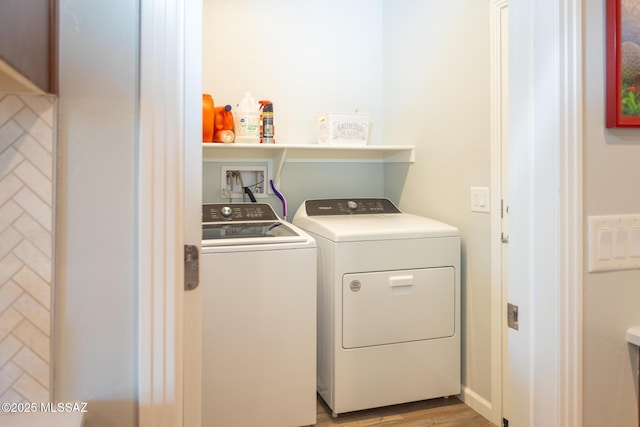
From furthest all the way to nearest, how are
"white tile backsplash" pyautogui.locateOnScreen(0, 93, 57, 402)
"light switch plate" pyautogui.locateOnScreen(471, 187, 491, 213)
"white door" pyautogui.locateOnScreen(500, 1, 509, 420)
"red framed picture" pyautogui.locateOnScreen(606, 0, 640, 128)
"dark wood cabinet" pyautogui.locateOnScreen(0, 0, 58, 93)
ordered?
"light switch plate" pyautogui.locateOnScreen(471, 187, 491, 213), "white door" pyautogui.locateOnScreen(500, 1, 509, 420), "red framed picture" pyautogui.locateOnScreen(606, 0, 640, 128), "white tile backsplash" pyautogui.locateOnScreen(0, 93, 57, 402), "dark wood cabinet" pyautogui.locateOnScreen(0, 0, 58, 93)

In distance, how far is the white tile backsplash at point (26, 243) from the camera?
2.43ft

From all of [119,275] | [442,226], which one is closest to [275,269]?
[442,226]

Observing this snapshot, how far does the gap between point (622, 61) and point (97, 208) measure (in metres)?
1.13

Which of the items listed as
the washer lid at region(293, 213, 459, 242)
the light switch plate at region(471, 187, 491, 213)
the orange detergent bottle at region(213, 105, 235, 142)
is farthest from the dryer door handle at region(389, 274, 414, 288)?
the orange detergent bottle at region(213, 105, 235, 142)

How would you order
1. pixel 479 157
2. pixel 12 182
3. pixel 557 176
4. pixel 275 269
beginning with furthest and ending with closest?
pixel 479 157 < pixel 275 269 < pixel 557 176 < pixel 12 182

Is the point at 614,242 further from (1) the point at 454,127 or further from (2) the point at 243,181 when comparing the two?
(2) the point at 243,181

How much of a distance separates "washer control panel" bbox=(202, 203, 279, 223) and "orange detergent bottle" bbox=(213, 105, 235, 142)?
370mm

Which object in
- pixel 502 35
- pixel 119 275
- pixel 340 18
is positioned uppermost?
pixel 340 18

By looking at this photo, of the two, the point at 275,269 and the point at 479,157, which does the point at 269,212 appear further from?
the point at 479,157

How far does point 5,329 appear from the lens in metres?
0.74

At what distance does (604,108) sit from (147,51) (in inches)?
37.7

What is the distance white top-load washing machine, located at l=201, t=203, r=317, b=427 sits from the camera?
1959 mm

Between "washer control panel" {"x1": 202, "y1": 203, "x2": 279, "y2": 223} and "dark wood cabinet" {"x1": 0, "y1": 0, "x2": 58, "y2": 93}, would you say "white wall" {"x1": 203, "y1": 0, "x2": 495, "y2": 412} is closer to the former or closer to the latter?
"washer control panel" {"x1": 202, "y1": 203, "x2": 279, "y2": 223}

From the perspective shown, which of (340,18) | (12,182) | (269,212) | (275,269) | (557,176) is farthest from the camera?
(340,18)
